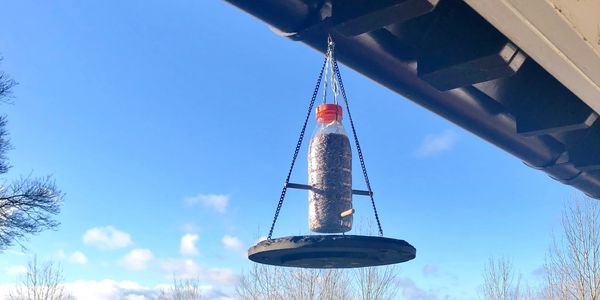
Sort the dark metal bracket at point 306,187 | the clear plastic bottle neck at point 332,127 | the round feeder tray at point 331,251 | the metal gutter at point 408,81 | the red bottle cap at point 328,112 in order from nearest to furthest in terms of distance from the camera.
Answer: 1. the round feeder tray at point 331,251
2. the metal gutter at point 408,81
3. the dark metal bracket at point 306,187
4. the red bottle cap at point 328,112
5. the clear plastic bottle neck at point 332,127

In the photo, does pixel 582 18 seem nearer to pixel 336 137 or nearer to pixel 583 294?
pixel 336 137

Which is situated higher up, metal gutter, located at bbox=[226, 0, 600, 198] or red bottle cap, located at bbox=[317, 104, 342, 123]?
metal gutter, located at bbox=[226, 0, 600, 198]

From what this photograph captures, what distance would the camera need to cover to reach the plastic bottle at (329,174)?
2.62 metres

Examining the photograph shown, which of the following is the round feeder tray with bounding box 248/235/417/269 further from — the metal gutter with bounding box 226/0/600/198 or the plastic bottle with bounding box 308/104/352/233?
the metal gutter with bounding box 226/0/600/198

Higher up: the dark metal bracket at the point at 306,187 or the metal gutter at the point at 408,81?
the metal gutter at the point at 408,81

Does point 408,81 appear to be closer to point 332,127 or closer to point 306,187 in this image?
point 332,127

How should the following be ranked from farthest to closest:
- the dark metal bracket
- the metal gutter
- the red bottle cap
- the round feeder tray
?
the red bottle cap < the dark metal bracket < the metal gutter < the round feeder tray

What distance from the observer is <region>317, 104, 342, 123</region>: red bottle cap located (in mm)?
2658

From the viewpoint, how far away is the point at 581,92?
2.49m

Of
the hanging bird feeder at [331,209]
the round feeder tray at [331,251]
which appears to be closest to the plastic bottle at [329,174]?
the hanging bird feeder at [331,209]

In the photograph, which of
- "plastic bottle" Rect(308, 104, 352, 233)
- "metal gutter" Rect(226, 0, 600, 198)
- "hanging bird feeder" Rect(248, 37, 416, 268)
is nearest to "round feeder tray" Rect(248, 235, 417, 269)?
"hanging bird feeder" Rect(248, 37, 416, 268)

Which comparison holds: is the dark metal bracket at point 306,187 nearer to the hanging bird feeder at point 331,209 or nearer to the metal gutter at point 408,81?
the hanging bird feeder at point 331,209

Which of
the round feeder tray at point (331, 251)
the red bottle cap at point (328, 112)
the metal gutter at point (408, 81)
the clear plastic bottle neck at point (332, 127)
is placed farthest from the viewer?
the clear plastic bottle neck at point (332, 127)

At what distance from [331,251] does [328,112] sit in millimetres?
704
